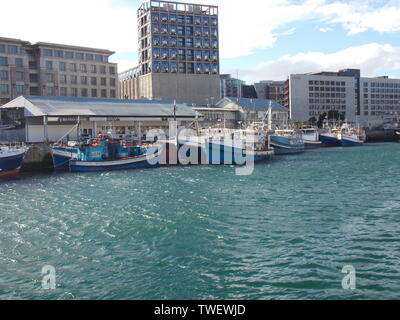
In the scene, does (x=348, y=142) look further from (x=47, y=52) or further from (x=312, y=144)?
(x=47, y=52)

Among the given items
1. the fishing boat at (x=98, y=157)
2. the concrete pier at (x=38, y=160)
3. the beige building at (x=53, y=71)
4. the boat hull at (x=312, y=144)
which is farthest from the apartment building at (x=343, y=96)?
the concrete pier at (x=38, y=160)

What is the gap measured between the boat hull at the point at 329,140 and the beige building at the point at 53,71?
44716 mm

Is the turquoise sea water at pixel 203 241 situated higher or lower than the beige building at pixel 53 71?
lower

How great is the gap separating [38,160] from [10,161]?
22.7 ft

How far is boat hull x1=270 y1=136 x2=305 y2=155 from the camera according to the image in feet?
235

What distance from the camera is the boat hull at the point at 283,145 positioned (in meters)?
71.7

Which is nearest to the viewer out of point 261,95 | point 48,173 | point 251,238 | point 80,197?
point 251,238

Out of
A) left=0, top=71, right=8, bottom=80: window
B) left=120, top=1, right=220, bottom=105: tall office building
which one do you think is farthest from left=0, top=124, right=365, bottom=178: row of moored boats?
left=120, top=1, right=220, bottom=105: tall office building

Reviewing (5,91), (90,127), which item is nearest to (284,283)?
(90,127)

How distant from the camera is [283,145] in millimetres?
73375

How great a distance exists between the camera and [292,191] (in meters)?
31.0

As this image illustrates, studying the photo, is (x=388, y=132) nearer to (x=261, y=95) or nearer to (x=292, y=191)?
(x=261, y=95)

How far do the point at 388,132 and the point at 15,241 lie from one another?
11519 cm

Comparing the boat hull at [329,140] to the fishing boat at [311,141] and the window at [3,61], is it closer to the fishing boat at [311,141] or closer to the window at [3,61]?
the fishing boat at [311,141]
